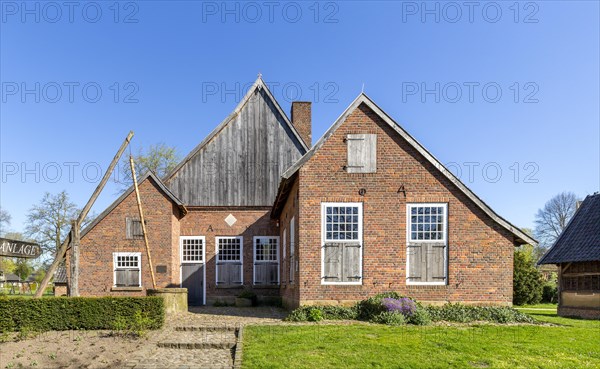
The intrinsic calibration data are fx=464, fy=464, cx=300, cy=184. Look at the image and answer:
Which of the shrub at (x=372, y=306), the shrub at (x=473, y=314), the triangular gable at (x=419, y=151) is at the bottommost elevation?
the shrub at (x=473, y=314)

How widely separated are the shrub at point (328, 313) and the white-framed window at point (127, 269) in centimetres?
1089

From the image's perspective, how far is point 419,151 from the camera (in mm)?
15766

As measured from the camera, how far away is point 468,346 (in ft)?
34.1

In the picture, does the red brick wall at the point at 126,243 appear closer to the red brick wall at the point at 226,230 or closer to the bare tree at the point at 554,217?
the red brick wall at the point at 226,230

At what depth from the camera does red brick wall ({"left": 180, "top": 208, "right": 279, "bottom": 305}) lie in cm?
2394

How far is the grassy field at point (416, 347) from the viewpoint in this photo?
29.8ft

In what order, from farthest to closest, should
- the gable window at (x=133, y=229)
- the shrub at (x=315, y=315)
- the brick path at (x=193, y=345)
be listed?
the gable window at (x=133, y=229) < the shrub at (x=315, y=315) < the brick path at (x=193, y=345)

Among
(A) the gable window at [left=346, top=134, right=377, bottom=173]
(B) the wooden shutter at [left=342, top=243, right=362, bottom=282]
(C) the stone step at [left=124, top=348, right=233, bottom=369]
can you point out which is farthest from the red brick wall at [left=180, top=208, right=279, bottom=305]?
(C) the stone step at [left=124, top=348, right=233, bottom=369]

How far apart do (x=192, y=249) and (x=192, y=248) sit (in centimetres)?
5

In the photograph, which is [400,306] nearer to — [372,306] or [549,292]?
[372,306]

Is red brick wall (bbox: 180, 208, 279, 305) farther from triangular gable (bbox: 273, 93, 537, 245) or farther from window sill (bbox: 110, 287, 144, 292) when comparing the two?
triangular gable (bbox: 273, 93, 537, 245)

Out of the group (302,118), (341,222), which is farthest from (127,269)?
(302,118)

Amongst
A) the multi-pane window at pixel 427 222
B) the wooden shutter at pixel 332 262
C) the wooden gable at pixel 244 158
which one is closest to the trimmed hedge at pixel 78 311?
the wooden shutter at pixel 332 262

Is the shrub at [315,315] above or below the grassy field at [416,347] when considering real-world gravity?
below
